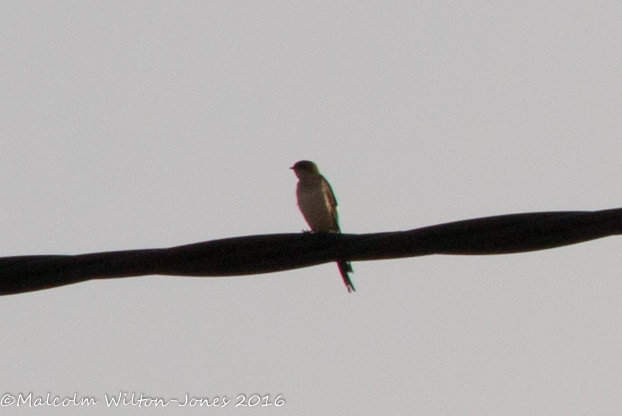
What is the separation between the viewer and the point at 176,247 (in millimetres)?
4887

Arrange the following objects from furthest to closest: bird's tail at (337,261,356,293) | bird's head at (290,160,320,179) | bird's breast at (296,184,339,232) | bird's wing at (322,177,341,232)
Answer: bird's head at (290,160,320,179) < bird's wing at (322,177,341,232) < bird's breast at (296,184,339,232) < bird's tail at (337,261,356,293)

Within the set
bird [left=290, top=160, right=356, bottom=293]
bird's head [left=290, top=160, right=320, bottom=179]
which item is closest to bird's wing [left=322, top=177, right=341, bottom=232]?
bird [left=290, top=160, right=356, bottom=293]

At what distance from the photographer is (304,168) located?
1102 centimetres

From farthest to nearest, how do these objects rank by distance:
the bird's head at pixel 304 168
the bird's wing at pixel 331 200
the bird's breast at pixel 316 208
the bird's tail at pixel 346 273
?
the bird's head at pixel 304 168 < the bird's wing at pixel 331 200 < the bird's breast at pixel 316 208 < the bird's tail at pixel 346 273

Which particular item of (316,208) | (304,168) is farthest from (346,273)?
(304,168)

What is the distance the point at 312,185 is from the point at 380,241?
528 cm

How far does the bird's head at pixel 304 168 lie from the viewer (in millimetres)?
10901

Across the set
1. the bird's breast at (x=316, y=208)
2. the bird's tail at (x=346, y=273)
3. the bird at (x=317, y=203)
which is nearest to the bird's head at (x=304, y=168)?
the bird at (x=317, y=203)

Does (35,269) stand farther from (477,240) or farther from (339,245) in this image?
(477,240)

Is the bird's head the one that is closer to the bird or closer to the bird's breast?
the bird

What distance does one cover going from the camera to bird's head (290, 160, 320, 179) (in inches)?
429

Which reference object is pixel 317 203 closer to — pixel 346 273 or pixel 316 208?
pixel 316 208

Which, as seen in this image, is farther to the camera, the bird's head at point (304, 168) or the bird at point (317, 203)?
the bird's head at point (304, 168)

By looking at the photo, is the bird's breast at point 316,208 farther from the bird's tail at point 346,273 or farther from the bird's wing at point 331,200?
the bird's tail at point 346,273
